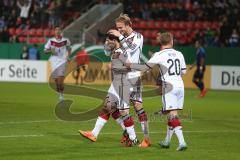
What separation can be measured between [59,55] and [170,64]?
11.8 metres

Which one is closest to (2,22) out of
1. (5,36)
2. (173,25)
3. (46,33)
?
(5,36)

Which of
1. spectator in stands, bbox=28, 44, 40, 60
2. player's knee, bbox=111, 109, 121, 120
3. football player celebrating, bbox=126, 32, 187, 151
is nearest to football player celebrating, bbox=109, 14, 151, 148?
player's knee, bbox=111, 109, 121, 120

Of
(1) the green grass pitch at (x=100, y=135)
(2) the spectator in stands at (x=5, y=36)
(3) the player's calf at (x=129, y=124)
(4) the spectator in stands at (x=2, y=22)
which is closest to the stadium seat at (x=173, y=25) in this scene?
(2) the spectator in stands at (x=5, y=36)

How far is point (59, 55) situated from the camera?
78.9ft

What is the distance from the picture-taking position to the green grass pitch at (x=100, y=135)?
40.0 feet

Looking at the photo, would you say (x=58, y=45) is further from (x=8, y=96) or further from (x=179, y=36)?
(x=179, y=36)

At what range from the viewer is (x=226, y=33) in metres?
35.6

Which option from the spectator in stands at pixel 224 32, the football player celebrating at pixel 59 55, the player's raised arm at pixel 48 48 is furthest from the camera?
the spectator in stands at pixel 224 32

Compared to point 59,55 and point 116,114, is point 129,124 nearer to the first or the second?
point 116,114

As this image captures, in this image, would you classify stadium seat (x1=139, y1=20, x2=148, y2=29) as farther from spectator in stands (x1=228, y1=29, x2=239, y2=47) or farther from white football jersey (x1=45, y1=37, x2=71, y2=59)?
white football jersey (x1=45, y1=37, x2=71, y2=59)

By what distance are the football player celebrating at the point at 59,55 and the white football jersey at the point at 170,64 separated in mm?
10988

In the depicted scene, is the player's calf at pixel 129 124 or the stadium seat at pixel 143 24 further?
the stadium seat at pixel 143 24

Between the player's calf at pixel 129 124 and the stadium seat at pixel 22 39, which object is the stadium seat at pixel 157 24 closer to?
the stadium seat at pixel 22 39

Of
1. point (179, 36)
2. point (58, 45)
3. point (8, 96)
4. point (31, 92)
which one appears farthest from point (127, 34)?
point (179, 36)
